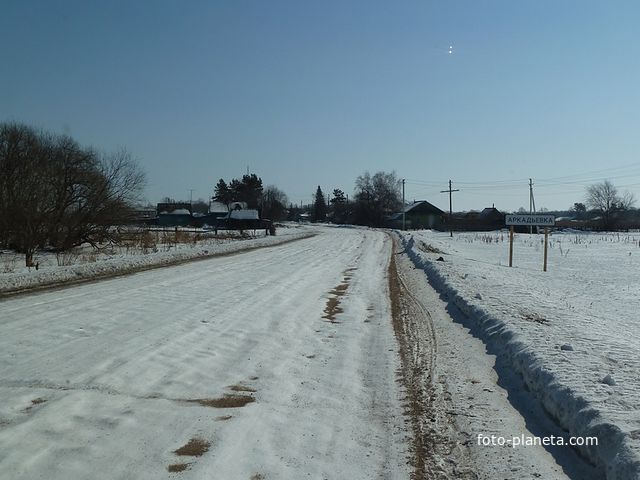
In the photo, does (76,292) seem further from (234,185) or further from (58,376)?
(234,185)

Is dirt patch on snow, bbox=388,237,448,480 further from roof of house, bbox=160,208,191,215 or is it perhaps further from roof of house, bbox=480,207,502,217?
roof of house, bbox=160,208,191,215

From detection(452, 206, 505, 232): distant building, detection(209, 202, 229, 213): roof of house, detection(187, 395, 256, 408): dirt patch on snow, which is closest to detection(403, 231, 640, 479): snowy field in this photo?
detection(187, 395, 256, 408): dirt patch on snow

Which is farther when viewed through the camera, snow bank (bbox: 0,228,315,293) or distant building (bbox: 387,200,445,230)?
distant building (bbox: 387,200,445,230)

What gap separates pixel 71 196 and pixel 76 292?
2519 cm

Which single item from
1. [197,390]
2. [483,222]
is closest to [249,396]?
[197,390]

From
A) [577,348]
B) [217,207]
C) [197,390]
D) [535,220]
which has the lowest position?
[197,390]

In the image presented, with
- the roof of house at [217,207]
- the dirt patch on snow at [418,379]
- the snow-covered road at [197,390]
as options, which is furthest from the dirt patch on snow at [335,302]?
the roof of house at [217,207]

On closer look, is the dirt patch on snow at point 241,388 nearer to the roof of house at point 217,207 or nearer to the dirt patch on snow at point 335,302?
the dirt patch on snow at point 335,302

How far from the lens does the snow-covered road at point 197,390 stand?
4.49 metres

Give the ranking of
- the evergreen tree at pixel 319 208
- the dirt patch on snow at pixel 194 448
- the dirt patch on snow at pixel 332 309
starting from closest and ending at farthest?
the dirt patch on snow at pixel 194 448 < the dirt patch on snow at pixel 332 309 < the evergreen tree at pixel 319 208

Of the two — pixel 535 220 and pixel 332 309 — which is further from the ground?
pixel 535 220

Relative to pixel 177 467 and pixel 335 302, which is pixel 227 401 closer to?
pixel 177 467

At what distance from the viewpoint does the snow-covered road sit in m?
4.49

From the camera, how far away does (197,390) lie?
6.31 meters
